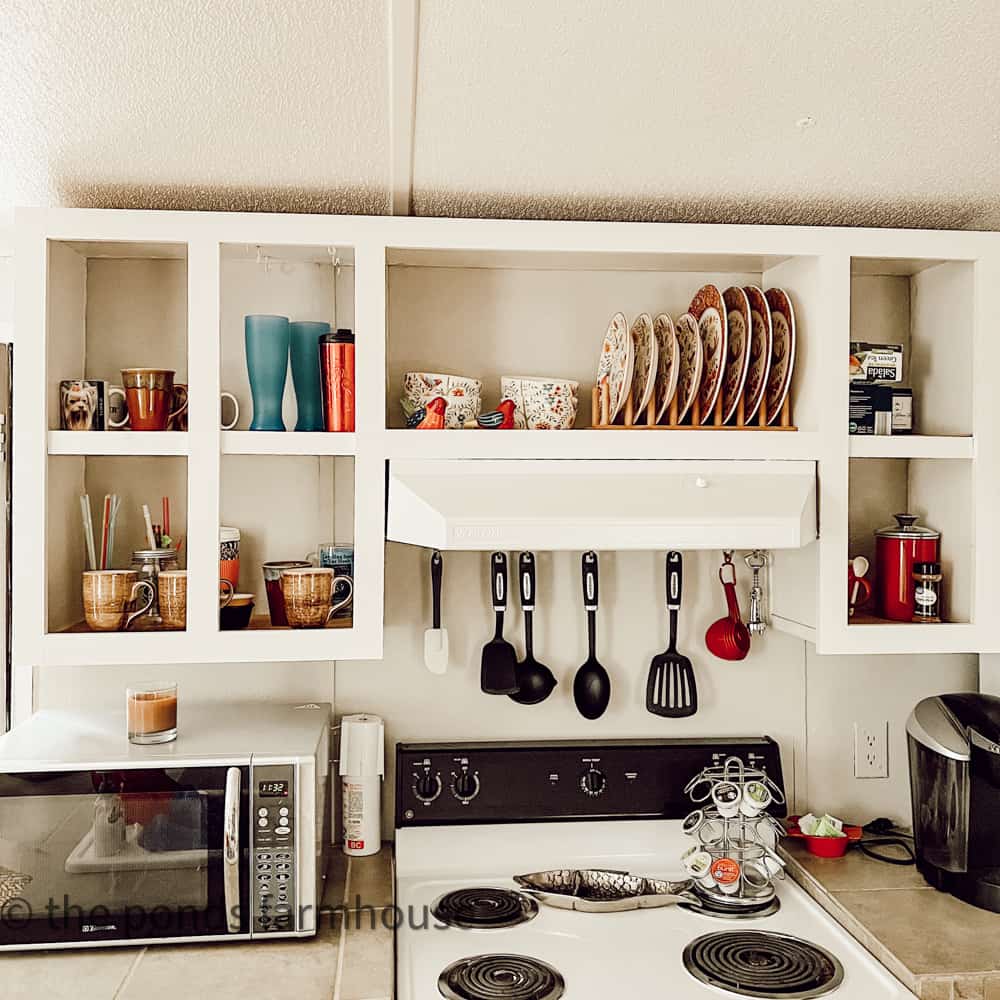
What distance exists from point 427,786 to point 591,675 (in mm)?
397

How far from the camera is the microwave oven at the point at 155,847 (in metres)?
1.74

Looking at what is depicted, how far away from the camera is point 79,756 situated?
1775mm

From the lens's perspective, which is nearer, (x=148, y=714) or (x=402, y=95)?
(x=402, y=95)

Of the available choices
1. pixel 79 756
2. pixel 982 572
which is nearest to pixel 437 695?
pixel 79 756

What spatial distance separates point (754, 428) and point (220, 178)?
103 centimetres

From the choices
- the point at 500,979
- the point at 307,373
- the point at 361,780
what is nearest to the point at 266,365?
the point at 307,373

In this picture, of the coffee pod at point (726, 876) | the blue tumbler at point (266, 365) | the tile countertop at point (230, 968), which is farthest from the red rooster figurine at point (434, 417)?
the coffee pod at point (726, 876)

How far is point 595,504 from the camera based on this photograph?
1854 mm

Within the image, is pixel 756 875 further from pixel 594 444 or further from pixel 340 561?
pixel 340 561

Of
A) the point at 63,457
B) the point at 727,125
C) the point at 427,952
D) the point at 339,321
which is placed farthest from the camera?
the point at 339,321

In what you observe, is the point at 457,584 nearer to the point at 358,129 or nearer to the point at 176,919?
the point at 176,919

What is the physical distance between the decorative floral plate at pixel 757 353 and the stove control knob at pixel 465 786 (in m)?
0.88

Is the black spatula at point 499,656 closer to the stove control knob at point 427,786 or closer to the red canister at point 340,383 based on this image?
the stove control knob at point 427,786

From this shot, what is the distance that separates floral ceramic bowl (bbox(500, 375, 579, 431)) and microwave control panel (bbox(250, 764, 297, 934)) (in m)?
0.78
